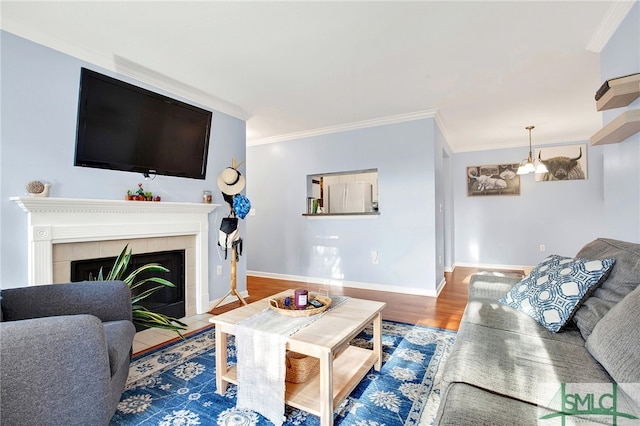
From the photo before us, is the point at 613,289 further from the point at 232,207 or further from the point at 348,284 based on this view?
the point at 348,284

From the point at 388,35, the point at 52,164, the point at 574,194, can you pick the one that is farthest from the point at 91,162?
the point at 574,194

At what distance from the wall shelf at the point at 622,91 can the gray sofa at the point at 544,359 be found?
2.91ft

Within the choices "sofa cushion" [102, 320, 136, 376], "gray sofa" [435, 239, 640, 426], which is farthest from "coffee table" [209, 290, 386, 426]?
"gray sofa" [435, 239, 640, 426]

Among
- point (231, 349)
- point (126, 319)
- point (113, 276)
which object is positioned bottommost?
point (231, 349)

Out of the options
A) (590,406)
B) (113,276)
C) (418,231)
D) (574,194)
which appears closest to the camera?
(590,406)

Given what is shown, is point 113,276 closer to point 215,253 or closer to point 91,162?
point 91,162

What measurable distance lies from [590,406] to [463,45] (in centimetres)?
237

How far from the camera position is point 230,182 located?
3156 millimetres

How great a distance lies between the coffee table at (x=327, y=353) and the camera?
4.47ft

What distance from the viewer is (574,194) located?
506cm

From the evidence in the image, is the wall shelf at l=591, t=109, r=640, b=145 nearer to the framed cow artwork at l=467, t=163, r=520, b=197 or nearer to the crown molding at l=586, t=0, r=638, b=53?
the crown molding at l=586, t=0, r=638, b=53

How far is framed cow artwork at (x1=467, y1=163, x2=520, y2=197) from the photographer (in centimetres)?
547

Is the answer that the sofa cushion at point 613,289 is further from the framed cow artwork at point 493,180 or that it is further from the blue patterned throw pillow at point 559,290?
the framed cow artwork at point 493,180

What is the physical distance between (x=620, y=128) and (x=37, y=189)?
369cm
